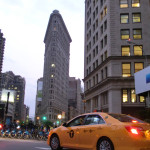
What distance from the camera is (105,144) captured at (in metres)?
7.38

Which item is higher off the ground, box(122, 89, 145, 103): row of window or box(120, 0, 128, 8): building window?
box(120, 0, 128, 8): building window

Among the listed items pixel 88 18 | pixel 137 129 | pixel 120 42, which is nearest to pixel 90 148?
pixel 137 129

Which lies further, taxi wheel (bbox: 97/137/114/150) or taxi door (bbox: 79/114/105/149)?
taxi door (bbox: 79/114/105/149)

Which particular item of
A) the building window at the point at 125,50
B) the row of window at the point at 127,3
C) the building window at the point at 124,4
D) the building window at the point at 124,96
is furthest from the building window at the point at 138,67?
the building window at the point at 124,4

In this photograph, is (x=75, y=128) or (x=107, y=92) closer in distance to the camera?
(x=75, y=128)

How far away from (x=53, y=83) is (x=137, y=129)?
139294mm

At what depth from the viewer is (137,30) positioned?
133ft

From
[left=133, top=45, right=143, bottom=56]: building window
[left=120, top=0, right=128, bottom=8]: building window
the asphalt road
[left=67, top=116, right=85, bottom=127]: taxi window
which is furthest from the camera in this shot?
[left=120, top=0, right=128, bottom=8]: building window

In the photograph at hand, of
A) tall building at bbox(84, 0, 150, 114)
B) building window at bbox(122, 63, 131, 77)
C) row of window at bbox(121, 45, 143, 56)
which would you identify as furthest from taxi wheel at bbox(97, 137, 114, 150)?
row of window at bbox(121, 45, 143, 56)

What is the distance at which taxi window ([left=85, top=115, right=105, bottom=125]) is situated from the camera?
8165 millimetres

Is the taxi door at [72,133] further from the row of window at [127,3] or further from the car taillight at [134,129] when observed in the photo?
the row of window at [127,3]

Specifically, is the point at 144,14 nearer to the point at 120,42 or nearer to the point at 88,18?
the point at 120,42

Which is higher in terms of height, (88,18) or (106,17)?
(88,18)

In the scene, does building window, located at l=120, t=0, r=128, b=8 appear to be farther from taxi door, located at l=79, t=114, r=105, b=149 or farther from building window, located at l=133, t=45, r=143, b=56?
taxi door, located at l=79, t=114, r=105, b=149
